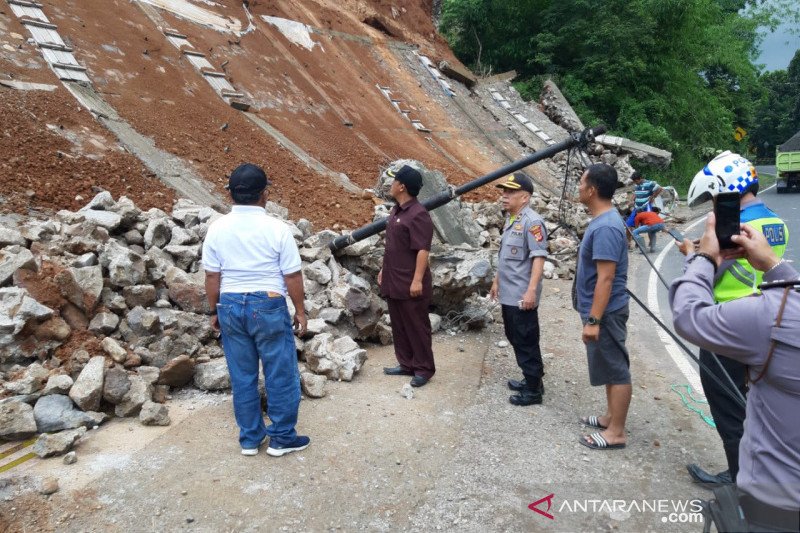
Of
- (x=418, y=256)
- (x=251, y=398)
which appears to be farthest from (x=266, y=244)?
(x=418, y=256)

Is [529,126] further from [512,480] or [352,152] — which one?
[512,480]

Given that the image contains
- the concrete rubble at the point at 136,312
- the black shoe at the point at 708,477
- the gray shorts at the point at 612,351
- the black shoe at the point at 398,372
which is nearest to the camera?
the black shoe at the point at 708,477

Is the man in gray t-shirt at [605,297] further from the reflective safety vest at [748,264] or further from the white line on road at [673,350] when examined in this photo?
the reflective safety vest at [748,264]

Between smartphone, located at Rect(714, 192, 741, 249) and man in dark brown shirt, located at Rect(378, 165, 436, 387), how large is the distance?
8.83 ft

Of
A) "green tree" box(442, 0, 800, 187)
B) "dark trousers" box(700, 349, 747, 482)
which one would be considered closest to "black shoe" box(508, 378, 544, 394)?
"dark trousers" box(700, 349, 747, 482)

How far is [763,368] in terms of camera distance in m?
1.85

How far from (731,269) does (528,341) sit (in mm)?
1802

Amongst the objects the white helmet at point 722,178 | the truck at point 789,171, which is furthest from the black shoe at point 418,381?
the truck at point 789,171

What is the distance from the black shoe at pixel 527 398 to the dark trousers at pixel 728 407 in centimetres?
147

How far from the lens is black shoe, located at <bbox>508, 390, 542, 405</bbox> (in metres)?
4.46

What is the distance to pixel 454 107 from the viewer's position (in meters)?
19.4

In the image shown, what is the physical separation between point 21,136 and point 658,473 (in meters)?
8.45

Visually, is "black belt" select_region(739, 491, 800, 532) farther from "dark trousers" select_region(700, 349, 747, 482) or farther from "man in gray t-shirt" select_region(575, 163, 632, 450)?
Answer: "man in gray t-shirt" select_region(575, 163, 632, 450)

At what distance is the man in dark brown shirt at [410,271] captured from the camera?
4.68 meters
